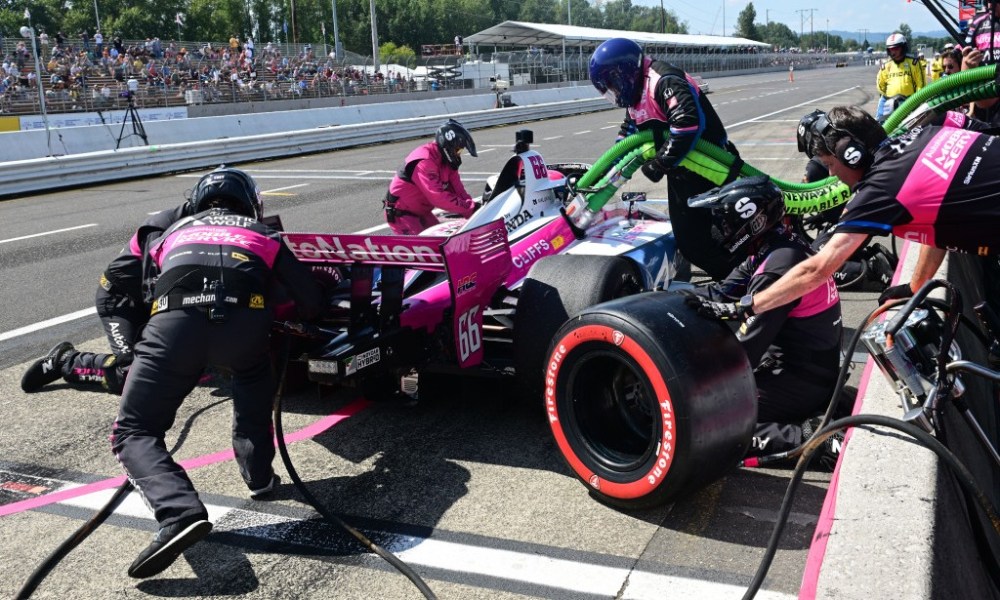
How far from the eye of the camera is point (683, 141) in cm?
644

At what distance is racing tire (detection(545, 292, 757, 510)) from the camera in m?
3.47

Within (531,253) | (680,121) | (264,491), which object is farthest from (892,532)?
(680,121)

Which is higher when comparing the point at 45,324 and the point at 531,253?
the point at 531,253

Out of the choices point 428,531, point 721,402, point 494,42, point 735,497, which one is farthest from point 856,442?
point 494,42

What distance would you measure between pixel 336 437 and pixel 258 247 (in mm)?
1235

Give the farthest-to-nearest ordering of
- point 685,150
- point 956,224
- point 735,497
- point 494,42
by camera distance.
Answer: point 494,42 → point 685,150 → point 735,497 → point 956,224

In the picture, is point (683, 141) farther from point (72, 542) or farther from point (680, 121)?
point (72, 542)

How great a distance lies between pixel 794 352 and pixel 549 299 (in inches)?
47.3

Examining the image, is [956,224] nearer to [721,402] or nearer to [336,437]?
[721,402]

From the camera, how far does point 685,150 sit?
21.3ft

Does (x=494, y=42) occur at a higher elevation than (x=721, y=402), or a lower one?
higher

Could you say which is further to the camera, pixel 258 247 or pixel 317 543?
pixel 258 247

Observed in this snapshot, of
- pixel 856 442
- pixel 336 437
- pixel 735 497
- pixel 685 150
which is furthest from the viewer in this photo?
pixel 685 150

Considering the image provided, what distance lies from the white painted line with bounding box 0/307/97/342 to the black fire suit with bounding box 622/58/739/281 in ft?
15.9
